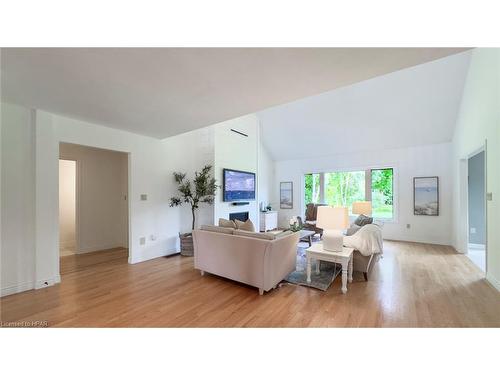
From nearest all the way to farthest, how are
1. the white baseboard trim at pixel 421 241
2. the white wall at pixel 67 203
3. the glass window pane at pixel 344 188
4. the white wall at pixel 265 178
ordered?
the white wall at pixel 67 203 → the white baseboard trim at pixel 421 241 → the glass window pane at pixel 344 188 → the white wall at pixel 265 178

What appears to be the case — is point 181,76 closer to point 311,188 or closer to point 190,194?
point 190,194

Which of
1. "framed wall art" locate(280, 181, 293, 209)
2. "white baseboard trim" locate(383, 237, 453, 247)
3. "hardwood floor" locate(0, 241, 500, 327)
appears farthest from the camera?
"framed wall art" locate(280, 181, 293, 209)

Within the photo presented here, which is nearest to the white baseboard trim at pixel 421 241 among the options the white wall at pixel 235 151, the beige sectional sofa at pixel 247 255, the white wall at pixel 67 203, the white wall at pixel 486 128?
the white wall at pixel 486 128

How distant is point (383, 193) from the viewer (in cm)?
601

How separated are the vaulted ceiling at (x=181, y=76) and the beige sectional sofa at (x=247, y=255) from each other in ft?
5.36

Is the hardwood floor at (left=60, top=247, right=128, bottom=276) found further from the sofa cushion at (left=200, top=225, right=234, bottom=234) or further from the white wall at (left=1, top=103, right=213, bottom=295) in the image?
the sofa cushion at (left=200, top=225, right=234, bottom=234)

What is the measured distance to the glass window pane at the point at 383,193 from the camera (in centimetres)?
591

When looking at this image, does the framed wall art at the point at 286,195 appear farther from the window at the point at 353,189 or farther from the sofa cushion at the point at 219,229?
the sofa cushion at the point at 219,229

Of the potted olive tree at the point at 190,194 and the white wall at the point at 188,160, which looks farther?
the white wall at the point at 188,160

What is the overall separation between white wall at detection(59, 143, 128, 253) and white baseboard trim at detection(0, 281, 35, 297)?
70.6 inches

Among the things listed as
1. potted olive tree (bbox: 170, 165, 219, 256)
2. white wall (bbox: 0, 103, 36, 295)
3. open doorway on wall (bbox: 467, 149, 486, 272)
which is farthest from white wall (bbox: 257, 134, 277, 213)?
white wall (bbox: 0, 103, 36, 295)

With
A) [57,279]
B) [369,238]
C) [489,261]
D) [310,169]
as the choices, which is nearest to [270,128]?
[310,169]

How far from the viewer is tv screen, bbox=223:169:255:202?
209 inches
